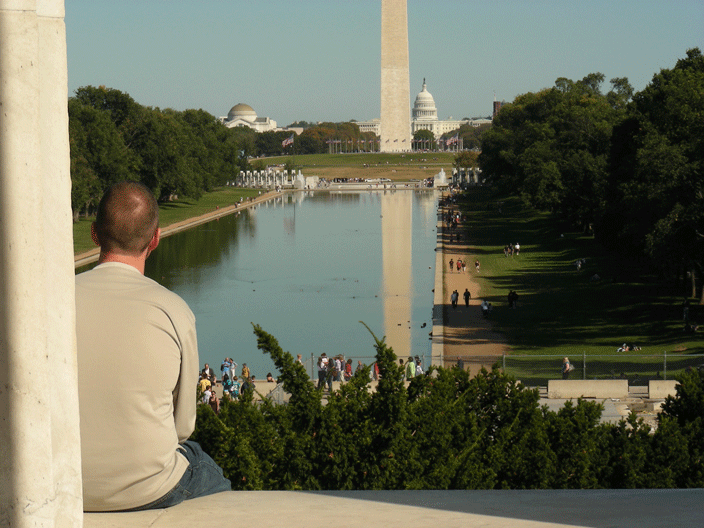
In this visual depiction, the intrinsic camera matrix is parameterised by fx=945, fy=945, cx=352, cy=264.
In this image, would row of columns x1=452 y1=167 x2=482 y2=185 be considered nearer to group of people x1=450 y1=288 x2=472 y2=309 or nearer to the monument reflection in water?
the monument reflection in water

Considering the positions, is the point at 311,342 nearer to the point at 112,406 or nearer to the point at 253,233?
the point at 112,406

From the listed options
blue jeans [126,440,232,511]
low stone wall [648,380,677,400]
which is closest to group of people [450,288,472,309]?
low stone wall [648,380,677,400]

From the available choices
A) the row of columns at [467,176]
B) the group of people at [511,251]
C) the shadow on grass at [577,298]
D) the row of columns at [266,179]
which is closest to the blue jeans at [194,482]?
the shadow on grass at [577,298]

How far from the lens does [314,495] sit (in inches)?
163

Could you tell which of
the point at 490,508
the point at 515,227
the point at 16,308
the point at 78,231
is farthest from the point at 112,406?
the point at 515,227

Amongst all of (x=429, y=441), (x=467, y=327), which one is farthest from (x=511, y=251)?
(x=429, y=441)

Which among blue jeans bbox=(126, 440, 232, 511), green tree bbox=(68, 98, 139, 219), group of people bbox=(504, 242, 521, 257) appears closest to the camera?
blue jeans bbox=(126, 440, 232, 511)

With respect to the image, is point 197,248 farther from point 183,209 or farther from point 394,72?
point 394,72

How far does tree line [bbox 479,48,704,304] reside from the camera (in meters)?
23.2

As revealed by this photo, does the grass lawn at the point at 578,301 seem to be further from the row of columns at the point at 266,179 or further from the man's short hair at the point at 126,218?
the row of columns at the point at 266,179

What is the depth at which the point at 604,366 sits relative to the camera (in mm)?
17219

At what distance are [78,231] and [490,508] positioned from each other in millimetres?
48012

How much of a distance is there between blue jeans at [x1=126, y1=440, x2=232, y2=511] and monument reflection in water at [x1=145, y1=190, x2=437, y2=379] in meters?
13.5

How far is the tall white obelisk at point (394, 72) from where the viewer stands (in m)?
105
